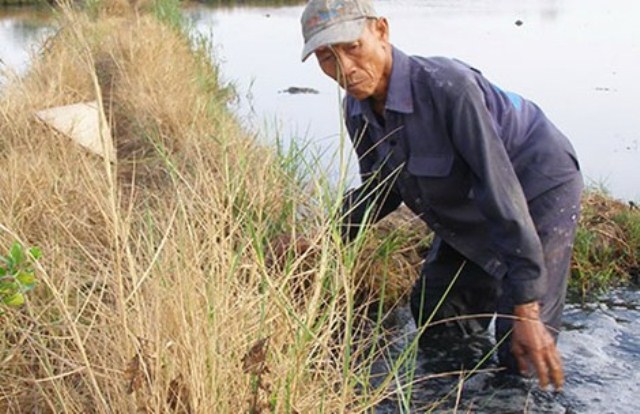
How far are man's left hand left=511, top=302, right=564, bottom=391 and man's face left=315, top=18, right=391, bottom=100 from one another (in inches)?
33.6

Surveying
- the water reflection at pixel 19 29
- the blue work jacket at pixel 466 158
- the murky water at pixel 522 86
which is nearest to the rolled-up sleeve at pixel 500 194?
the blue work jacket at pixel 466 158

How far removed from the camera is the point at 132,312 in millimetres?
2137

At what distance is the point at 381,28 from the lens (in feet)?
8.67

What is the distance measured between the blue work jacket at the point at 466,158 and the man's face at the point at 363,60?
5 cm

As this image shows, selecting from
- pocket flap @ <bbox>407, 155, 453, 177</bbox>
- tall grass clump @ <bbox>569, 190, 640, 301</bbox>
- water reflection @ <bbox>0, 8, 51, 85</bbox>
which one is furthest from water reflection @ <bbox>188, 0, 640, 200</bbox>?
water reflection @ <bbox>0, 8, 51, 85</bbox>

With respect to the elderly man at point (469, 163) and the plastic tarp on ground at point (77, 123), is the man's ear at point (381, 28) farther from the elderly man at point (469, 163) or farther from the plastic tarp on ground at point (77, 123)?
the plastic tarp on ground at point (77, 123)

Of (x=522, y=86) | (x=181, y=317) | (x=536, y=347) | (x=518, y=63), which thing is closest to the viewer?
(x=181, y=317)

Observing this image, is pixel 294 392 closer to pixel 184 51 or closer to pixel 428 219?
pixel 428 219

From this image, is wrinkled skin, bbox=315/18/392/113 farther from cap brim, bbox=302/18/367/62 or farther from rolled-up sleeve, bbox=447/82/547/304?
rolled-up sleeve, bbox=447/82/547/304

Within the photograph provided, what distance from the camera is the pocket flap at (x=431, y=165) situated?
2.78 m

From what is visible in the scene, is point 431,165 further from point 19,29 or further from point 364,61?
point 19,29

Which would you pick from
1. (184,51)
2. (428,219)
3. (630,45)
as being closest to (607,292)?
(428,219)

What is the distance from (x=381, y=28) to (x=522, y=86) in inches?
316

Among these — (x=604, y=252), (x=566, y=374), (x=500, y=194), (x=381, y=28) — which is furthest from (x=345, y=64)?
(x=604, y=252)
